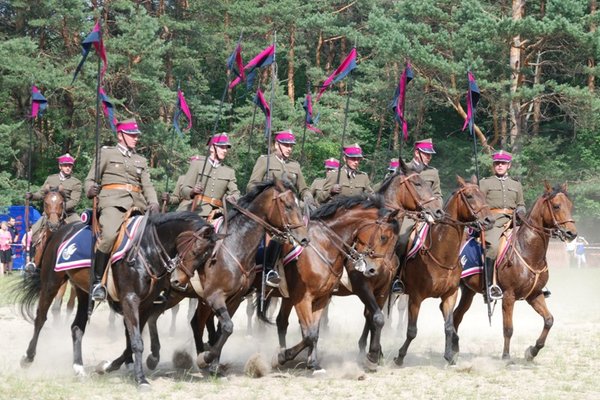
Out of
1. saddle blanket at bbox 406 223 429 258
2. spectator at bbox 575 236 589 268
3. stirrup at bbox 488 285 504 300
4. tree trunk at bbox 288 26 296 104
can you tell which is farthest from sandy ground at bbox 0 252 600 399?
tree trunk at bbox 288 26 296 104

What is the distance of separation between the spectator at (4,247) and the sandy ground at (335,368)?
486 inches

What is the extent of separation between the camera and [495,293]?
1305 centimetres

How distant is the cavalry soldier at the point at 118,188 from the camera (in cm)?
1112

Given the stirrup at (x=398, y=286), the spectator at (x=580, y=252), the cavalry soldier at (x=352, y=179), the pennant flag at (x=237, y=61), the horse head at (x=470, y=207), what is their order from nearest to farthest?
the horse head at (x=470, y=207) < the stirrup at (x=398, y=286) < the pennant flag at (x=237, y=61) < the cavalry soldier at (x=352, y=179) < the spectator at (x=580, y=252)

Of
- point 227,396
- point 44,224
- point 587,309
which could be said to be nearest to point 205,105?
point 587,309

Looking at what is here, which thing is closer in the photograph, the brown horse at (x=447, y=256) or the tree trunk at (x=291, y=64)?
the brown horse at (x=447, y=256)

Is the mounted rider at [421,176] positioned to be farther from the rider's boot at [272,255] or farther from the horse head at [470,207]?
the rider's boot at [272,255]

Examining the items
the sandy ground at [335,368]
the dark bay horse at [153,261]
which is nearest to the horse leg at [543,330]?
the sandy ground at [335,368]

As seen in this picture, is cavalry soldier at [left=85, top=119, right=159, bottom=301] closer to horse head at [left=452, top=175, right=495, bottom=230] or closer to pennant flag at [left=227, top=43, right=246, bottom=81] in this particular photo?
pennant flag at [left=227, top=43, right=246, bottom=81]

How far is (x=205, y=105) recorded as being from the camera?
42.1m

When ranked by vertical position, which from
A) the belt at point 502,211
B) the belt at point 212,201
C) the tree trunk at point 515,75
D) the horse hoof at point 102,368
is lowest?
the horse hoof at point 102,368

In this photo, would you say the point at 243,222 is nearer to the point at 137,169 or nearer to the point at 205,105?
the point at 137,169

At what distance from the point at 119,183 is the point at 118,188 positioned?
0.07m

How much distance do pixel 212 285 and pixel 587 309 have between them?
13.4 metres
